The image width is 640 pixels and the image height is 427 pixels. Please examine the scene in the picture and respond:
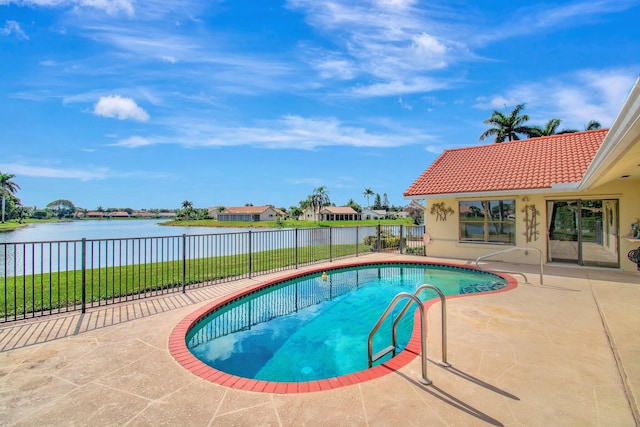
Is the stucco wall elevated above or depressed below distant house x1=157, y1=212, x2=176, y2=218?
below

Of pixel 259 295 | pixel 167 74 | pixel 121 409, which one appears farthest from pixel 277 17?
pixel 121 409

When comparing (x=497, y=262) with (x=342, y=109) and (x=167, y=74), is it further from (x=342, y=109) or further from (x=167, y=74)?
(x=167, y=74)

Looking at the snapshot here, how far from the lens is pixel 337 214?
76.2 m

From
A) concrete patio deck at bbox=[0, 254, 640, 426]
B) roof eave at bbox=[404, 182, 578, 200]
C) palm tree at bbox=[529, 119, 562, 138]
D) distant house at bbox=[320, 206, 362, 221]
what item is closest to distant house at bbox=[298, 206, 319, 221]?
distant house at bbox=[320, 206, 362, 221]

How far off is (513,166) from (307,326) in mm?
10500

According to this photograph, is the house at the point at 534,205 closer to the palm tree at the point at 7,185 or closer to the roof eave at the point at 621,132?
the roof eave at the point at 621,132

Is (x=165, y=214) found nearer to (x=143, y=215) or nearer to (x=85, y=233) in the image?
(x=143, y=215)

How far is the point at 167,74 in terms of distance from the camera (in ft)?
39.4

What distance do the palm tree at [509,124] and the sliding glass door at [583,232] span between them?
24622 millimetres

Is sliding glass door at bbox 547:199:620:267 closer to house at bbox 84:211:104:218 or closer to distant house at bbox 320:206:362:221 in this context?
distant house at bbox 320:206:362:221

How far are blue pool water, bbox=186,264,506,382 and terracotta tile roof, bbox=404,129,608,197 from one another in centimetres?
369

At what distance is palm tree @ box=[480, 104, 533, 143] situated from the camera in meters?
30.9

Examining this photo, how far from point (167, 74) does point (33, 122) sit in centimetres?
1167

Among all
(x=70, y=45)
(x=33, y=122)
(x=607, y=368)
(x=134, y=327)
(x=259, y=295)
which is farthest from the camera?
(x=33, y=122)
